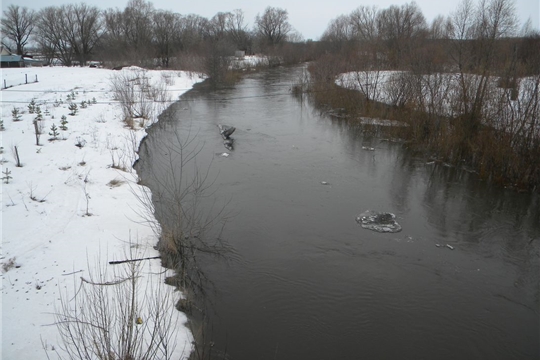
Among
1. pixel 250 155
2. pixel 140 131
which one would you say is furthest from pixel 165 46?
pixel 250 155

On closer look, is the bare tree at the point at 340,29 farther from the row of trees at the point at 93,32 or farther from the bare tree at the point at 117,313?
the bare tree at the point at 117,313

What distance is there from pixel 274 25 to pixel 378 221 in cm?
6957

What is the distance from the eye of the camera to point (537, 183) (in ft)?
31.4

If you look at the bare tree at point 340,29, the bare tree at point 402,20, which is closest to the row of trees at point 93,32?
the bare tree at point 340,29

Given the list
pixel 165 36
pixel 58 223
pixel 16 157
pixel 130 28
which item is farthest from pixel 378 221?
pixel 130 28

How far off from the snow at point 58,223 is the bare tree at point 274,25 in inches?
2443

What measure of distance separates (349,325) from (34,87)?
25.3 meters

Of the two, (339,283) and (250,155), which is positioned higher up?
(250,155)

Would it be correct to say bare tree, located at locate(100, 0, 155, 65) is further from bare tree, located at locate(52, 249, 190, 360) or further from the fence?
bare tree, located at locate(52, 249, 190, 360)

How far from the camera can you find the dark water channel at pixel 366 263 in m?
5.07

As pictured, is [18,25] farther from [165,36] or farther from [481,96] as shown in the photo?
[481,96]

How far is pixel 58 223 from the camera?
698 centimetres

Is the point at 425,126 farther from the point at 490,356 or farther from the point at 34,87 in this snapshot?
the point at 34,87

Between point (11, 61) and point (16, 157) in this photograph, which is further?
point (11, 61)
